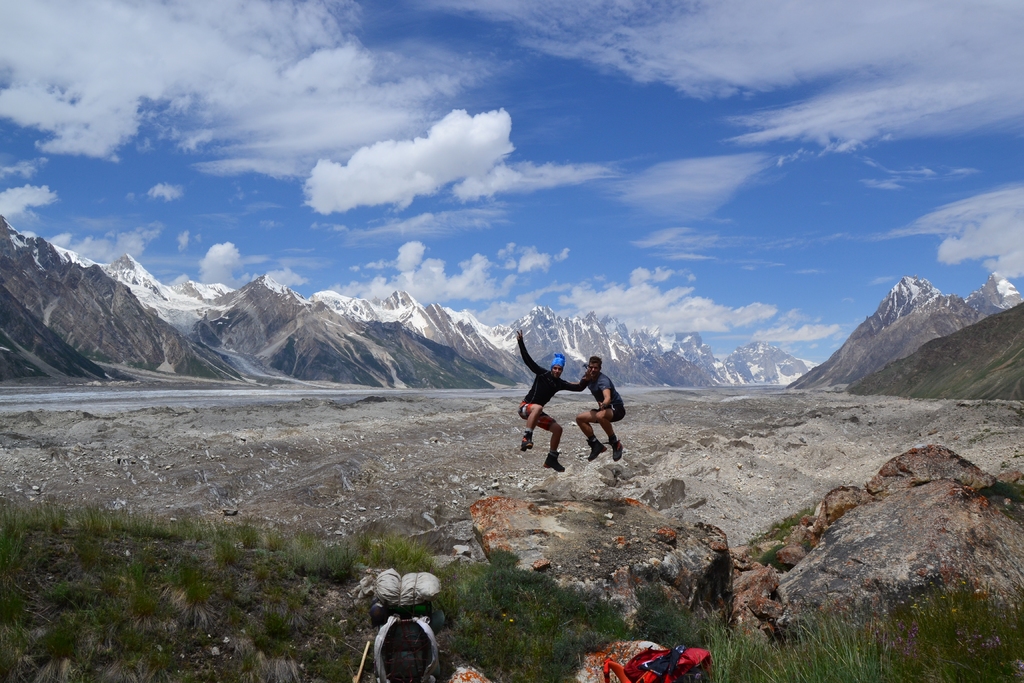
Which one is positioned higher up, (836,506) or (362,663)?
(836,506)

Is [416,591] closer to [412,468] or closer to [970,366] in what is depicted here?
[412,468]

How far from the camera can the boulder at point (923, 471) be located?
553 inches

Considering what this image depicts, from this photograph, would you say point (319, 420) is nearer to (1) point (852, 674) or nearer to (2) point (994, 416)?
(2) point (994, 416)

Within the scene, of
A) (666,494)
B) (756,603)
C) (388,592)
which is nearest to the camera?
(388,592)

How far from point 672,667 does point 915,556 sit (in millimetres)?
6105

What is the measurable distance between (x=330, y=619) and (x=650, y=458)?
2967cm

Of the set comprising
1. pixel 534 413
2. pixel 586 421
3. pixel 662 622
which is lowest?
pixel 662 622

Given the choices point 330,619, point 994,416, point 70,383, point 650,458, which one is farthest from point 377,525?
point 70,383

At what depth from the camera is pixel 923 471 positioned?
15.6 metres

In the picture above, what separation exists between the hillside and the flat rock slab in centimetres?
8750

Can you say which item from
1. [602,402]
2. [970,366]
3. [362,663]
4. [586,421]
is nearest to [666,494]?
[586,421]

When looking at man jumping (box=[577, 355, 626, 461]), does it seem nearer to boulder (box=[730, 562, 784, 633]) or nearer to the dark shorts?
the dark shorts

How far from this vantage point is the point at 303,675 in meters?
8.71

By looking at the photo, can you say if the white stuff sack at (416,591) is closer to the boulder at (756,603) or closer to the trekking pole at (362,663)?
the trekking pole at (362,663)
